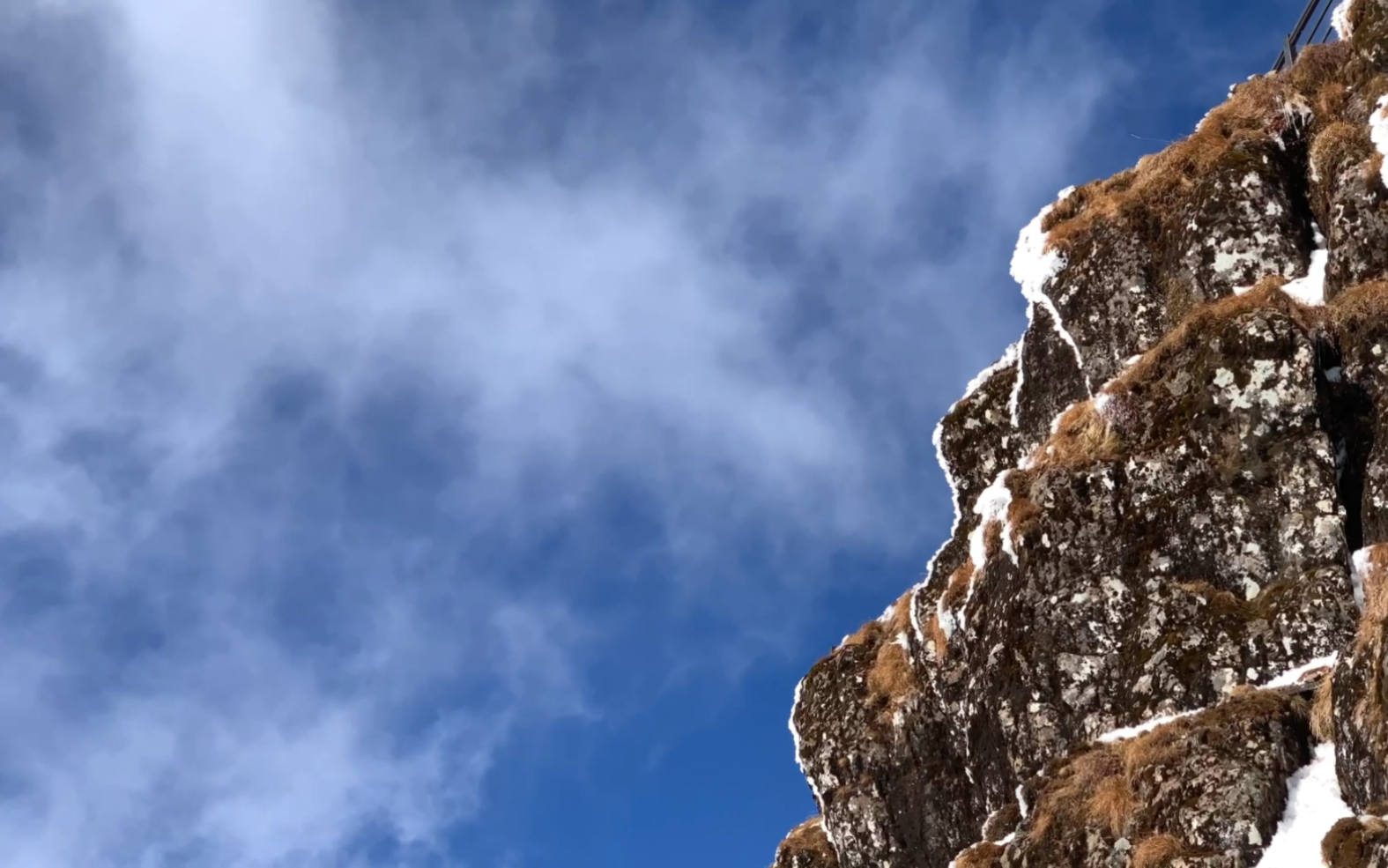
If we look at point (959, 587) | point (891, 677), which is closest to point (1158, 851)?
point (959, 587)

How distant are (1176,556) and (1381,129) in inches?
399

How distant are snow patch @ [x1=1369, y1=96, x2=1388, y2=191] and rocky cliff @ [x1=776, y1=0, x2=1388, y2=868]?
0.08 meters

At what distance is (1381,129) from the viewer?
27.2m

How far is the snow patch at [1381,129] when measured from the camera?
26.6 meters

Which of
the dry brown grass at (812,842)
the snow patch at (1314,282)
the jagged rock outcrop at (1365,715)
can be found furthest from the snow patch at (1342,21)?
the dry brown grass at (812,842)

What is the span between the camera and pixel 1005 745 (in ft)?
89.1

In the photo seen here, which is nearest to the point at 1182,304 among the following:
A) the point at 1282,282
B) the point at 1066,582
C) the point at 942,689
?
the point at 1282,282

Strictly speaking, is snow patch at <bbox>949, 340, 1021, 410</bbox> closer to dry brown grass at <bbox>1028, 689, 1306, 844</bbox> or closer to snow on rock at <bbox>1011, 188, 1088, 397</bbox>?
snow on rock at <bbox>1011, 188, 1088, 397</bbox>

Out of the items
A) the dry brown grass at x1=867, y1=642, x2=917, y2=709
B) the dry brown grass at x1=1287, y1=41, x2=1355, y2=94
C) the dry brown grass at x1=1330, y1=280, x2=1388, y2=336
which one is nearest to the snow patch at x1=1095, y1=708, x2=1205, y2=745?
the dry brown grass at x1=1330, y1=280, x2=1388, y2=336

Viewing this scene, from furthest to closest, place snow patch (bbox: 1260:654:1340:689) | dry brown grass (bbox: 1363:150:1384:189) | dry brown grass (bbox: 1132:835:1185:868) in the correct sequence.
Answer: dry brown grass (bbox: 1363:150:1384:189) < snow patch (bbox: 1260:654:1340:689) < dry brown grass (bbox: 1132:835:1185:868)

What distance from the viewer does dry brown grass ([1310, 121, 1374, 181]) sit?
89.9 ft

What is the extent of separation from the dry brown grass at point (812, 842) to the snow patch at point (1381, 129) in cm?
2096

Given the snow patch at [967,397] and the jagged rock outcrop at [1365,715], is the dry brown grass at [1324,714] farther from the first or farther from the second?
the snow patch at [967,397]

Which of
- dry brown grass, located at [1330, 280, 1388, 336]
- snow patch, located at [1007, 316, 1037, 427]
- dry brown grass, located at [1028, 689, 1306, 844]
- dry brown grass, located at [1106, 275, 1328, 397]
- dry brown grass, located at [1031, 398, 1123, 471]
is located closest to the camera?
dry brown grass, located at [1028, 689, 1306, 844]
